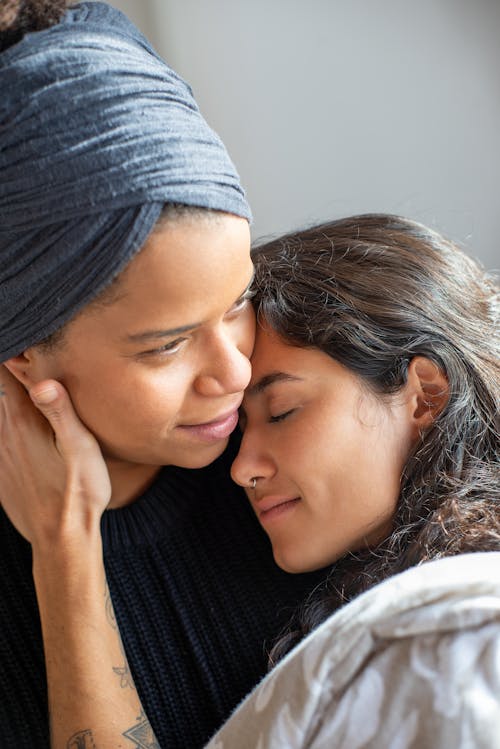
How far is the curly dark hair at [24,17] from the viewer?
1.02 meters

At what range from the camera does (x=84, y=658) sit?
1.11m

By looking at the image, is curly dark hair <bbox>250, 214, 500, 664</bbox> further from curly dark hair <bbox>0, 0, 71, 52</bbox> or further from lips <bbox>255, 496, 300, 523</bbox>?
curly dark hair <bbox>0, 0, 71, 52</bbox>

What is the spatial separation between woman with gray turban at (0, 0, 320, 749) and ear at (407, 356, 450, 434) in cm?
22

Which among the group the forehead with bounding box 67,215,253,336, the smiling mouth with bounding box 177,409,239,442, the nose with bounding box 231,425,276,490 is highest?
the forehead with bounding box 67,215,253,336

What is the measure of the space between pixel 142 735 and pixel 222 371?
44cm

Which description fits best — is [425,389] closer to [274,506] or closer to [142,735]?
[274,506]

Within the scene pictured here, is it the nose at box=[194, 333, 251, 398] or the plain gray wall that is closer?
the nose at box=[194, 333, 251, 398]

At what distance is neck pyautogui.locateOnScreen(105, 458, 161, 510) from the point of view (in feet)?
4.19

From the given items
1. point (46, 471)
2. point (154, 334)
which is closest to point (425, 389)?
point (154, 334)

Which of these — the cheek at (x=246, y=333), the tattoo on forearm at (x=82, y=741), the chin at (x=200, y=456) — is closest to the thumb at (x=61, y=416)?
the chin at (x=200, y=456)

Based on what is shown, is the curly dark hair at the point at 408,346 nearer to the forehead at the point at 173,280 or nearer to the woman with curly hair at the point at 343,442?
the woman with curly hair at the point at 343,442

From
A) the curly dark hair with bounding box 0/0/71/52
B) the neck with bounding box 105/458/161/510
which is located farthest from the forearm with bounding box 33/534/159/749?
the curly dark hair with bounding box 0/0/71/52

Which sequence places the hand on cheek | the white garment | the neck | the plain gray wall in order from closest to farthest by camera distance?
the white garment
the hand on cheek
the neck
the plain gray wall

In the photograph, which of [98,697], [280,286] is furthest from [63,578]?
[280,286]
